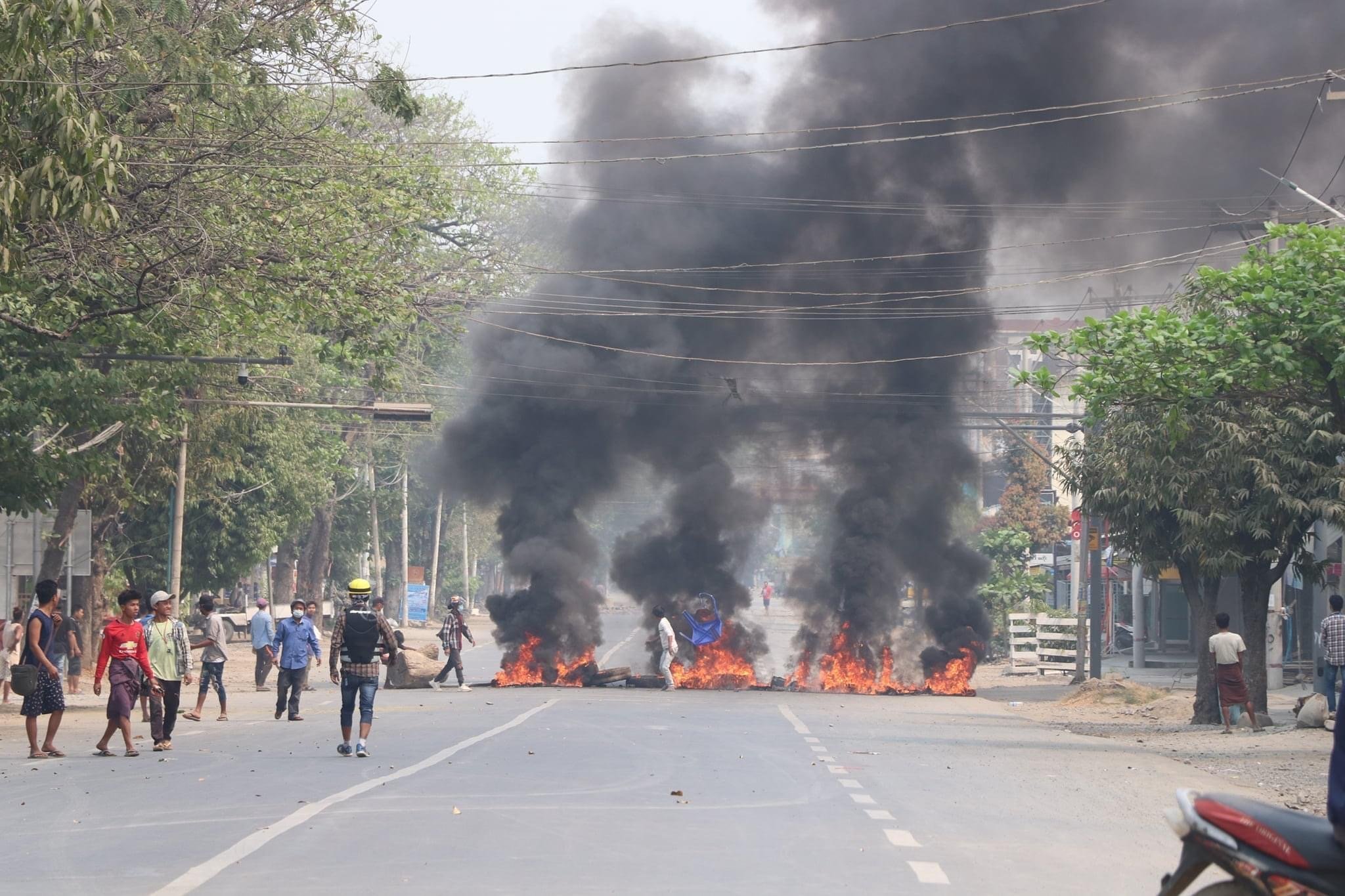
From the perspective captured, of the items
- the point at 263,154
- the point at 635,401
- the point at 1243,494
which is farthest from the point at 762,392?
the point at 263,154

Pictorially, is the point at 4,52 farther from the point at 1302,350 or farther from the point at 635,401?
the point at 635,401

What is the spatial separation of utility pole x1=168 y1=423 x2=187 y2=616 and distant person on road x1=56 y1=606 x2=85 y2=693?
1.88m

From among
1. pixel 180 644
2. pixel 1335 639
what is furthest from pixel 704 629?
pixel 1335 639

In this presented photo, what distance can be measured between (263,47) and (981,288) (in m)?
23.0

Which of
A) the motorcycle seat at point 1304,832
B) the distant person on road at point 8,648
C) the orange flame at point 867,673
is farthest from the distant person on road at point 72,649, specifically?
the motorcycle seat at point 1304,832

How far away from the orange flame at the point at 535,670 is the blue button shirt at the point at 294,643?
32.7 ft

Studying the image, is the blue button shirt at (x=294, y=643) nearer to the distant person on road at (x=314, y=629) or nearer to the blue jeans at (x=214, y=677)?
the distant person on road at (x=314, y=629)

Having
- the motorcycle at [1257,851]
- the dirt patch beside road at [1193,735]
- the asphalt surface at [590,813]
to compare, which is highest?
the motorcycle at [1257,851]

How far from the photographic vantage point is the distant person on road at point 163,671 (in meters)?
16.3

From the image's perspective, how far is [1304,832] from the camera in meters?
5.09

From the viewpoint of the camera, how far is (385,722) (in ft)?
67.4

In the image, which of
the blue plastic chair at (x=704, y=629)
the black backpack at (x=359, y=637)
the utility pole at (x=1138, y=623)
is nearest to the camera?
the black backpack at (x=359, y=637)

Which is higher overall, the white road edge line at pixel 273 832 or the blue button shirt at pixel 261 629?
the blue button shirt at pixel 261 629

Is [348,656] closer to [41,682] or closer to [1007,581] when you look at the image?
[41,682]
